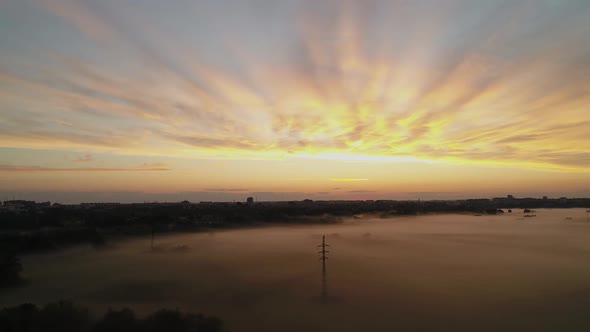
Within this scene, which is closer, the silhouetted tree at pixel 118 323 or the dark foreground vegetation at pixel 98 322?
the dark foreground vegetation at pixel 98 322

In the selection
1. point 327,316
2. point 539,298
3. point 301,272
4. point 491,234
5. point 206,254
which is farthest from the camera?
point 491,234

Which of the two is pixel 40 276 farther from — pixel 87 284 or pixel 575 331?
pixel 575 331

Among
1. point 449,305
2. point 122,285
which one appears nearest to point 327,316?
point 449,305

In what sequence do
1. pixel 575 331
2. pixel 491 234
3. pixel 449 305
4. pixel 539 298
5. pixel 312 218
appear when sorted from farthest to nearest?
pixel 312 218, pixel 491 234, pixel 539 298, pixel 449 305, pixel 575 331

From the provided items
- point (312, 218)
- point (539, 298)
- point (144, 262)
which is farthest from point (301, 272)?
point (312, 218)

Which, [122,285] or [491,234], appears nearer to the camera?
[122,285]

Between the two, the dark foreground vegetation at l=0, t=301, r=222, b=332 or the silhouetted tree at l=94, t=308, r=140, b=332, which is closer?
the dark foreground vegetation at l=0, t=301, r=222, b=332

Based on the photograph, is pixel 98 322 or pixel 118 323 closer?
pixel 118 323
